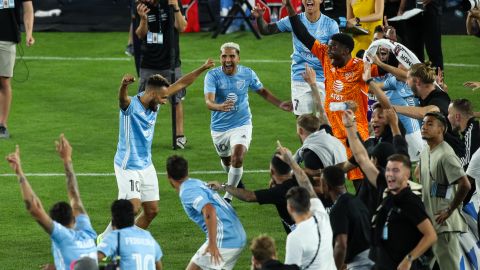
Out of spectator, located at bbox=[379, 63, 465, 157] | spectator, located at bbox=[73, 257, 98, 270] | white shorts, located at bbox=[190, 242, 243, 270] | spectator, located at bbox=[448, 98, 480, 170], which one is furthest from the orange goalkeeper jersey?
spectator, located at bbox=[73, 257, 98, 270]

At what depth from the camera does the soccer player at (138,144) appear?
13688 millimetres

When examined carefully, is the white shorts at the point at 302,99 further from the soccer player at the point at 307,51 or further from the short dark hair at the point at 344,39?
the short dark hair at the point at 344,39

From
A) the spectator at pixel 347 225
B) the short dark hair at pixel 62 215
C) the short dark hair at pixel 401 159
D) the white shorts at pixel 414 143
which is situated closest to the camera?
the short dark hair at pixel 62 215

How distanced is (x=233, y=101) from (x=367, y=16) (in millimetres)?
4303

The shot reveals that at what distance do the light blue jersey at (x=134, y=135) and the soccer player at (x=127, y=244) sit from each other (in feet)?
10.5

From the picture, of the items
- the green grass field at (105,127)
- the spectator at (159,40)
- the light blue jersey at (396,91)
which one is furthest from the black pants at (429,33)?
the spectator at (159,40)

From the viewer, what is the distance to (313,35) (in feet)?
56.5

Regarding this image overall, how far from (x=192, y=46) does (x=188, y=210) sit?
14448 mm

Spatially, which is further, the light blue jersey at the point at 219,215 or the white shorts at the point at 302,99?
the white shorts at the point at 302,99

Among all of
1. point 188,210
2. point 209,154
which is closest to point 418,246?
point 188,210

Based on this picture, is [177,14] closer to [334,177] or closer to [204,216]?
[204,216]

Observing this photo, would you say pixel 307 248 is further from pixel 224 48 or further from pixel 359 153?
pixel 224 48

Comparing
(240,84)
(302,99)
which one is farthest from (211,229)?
(302,99)

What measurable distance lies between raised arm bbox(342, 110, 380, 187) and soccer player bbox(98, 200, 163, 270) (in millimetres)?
2209
